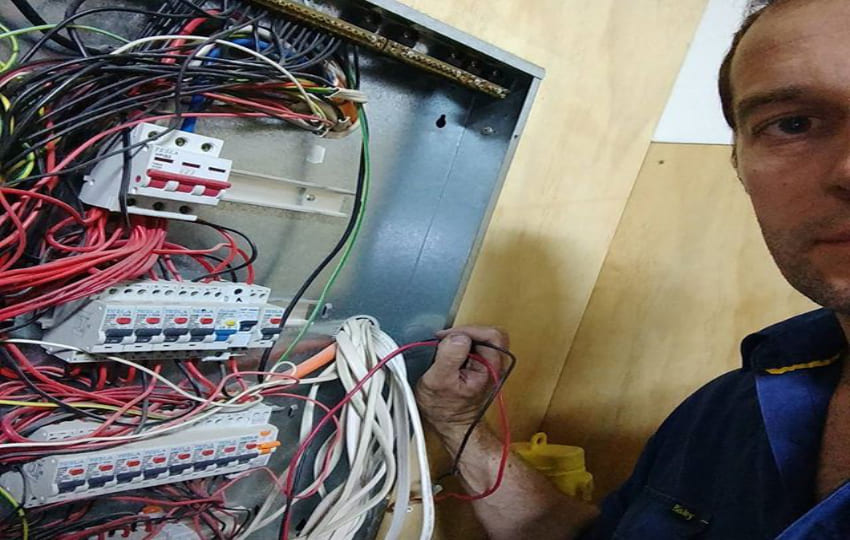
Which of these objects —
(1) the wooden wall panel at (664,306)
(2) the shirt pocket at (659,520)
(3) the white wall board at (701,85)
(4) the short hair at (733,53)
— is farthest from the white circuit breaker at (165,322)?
(3) the white wall board at (701,85)

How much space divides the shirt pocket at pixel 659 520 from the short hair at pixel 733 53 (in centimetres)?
59

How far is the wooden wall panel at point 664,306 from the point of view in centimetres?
117

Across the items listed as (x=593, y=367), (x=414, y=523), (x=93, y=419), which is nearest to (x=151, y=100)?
(x=93, y=419)

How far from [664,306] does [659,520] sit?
0.52m

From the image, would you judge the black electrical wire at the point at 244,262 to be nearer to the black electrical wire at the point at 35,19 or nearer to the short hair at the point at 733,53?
the black electrical wire at the point at 35,19

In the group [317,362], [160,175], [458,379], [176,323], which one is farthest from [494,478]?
[160,175]

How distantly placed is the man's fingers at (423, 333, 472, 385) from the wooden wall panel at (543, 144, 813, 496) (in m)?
0.53

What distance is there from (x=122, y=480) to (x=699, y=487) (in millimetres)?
809

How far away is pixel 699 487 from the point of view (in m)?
0.89

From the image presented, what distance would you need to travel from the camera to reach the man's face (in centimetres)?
65

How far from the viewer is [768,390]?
2.75 feet

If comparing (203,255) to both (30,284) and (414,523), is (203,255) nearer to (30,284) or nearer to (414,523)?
(30,284)

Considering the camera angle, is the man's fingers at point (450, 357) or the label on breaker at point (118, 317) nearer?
the label on breaker at point (118, 317)

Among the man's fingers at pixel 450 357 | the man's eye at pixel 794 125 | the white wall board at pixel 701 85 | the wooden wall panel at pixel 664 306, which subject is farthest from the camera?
the white wall board at pixel 701 85
